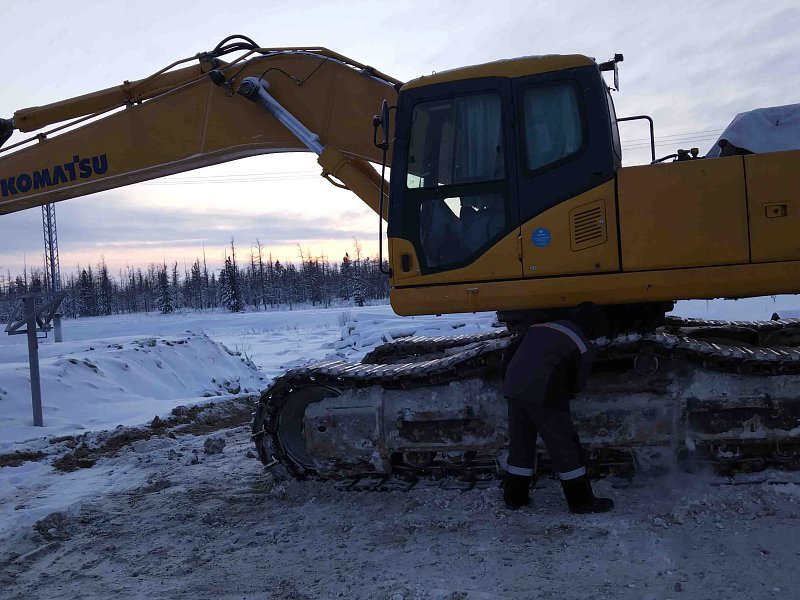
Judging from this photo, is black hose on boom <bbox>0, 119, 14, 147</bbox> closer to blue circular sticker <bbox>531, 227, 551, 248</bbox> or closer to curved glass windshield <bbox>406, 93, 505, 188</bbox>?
curved glass windshield <bbox>406, 93, 505, 188</bbox>

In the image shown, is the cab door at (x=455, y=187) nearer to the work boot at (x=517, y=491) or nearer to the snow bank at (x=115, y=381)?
the work boot at (x=517, y=491)

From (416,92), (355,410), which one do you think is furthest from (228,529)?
(416,92)

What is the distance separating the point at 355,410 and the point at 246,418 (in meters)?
4.39

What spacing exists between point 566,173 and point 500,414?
69.8 inches

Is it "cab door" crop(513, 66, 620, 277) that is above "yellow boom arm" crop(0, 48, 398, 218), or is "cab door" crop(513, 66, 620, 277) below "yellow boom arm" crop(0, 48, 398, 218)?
below

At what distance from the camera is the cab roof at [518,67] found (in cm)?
463

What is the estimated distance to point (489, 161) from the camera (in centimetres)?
466

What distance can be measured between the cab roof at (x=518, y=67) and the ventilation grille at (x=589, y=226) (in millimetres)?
1030

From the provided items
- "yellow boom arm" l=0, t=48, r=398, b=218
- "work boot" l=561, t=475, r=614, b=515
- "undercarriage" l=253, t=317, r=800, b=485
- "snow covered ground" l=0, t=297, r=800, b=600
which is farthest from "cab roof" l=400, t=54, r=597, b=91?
"snow covered ground" l=0, t=297, r=800, b=600

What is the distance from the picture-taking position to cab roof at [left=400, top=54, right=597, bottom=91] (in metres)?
4.63

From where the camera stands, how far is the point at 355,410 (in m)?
5.00

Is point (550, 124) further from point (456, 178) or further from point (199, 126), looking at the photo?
point (199, 126)

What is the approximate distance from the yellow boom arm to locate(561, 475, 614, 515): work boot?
2932mm

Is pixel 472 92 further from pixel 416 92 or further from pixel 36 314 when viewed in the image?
pixel 36 314
